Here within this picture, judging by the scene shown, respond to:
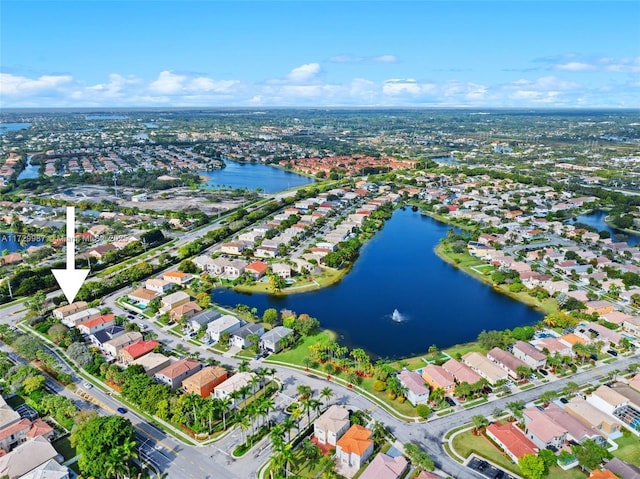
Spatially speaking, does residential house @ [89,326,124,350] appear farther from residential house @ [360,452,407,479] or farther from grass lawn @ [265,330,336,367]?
residential house @ [360,452,407,479]

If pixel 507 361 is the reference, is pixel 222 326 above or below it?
below

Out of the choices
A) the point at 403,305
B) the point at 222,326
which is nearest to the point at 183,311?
the point at 222,326

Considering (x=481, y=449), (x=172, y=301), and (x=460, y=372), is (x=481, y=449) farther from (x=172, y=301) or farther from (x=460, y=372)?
(x=172, y=301)

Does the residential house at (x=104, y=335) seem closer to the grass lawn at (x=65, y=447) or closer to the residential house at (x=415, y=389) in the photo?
the grass lawn at (x=65, y=447)

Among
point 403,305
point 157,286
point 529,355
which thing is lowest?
point 403,305

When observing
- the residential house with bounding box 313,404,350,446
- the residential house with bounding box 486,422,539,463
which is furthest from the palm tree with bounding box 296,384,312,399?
the residential house with bounding box 486,422,539,463
